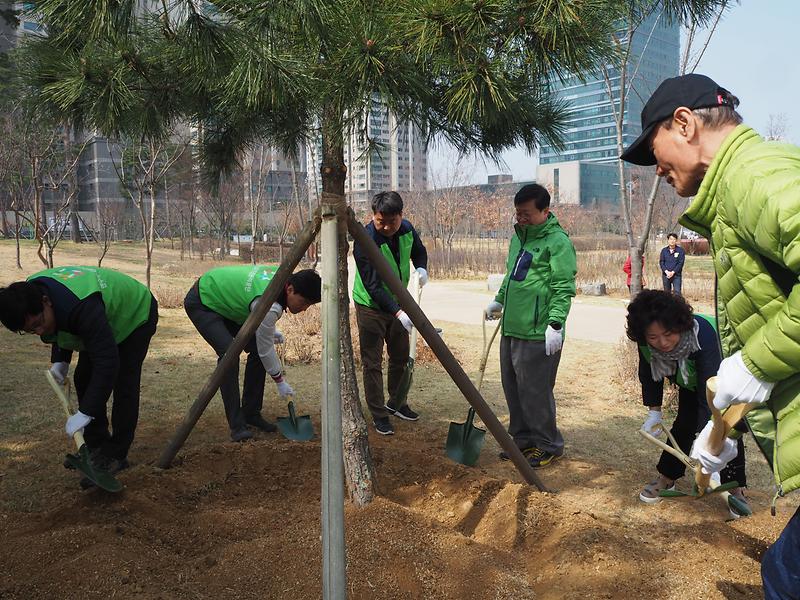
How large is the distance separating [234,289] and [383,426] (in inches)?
50.4

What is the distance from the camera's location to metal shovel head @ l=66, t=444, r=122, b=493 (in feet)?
8.48

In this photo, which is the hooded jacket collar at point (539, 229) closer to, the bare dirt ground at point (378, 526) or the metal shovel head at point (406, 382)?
the metal shovel head at point (406, 382)

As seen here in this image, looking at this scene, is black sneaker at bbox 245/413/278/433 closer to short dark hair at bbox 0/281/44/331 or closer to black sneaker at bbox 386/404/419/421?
black sneaker at bbox 386/404/419/421

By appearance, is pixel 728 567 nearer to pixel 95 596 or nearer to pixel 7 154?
pixel 95 596

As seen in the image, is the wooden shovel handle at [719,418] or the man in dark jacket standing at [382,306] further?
the man in dark jacket standing at [382,306]

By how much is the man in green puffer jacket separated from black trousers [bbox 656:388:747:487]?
1.45 m

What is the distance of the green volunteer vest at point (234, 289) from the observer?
358 centimetres

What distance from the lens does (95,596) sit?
6.47 feet

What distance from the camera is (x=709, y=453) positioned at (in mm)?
1687

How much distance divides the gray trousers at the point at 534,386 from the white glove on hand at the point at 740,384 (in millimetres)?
2160

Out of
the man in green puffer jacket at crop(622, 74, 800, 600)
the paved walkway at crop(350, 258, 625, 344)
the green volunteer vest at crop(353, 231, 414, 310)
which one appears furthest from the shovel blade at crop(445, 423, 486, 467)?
the paved walkway at crop(350, 258, 625, 344)

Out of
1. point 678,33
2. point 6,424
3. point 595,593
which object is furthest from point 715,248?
point 678,33

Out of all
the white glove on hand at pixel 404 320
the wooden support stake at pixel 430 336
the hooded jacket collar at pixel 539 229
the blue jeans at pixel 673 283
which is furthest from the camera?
the blue jeans at pixel 673 283

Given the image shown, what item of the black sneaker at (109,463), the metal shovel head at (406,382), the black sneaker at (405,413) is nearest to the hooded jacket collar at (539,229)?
the metal shovel head at (406,382)
